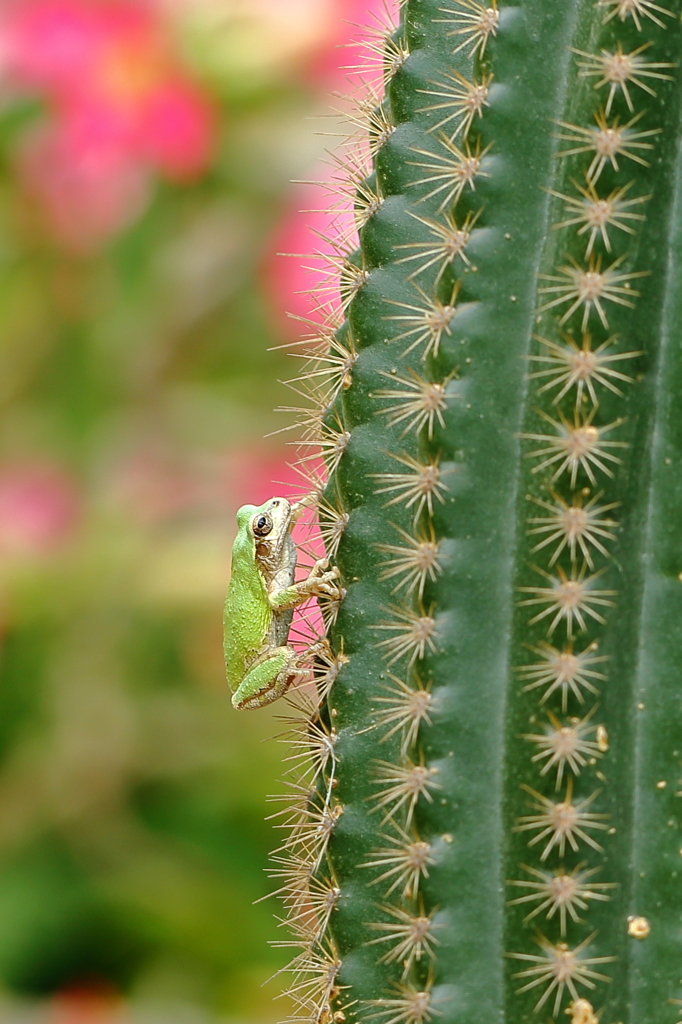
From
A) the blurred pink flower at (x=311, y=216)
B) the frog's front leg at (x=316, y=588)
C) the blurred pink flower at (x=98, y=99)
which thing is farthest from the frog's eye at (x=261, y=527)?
the blurred pink flower at (x=98, y=99)

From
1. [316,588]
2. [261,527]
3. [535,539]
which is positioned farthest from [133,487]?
[535,539]

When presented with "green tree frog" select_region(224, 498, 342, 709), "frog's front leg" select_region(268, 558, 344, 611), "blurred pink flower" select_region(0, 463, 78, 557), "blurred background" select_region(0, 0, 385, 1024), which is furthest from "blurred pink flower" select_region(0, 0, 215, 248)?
"frog's front leg" select_region(268, 558, 344, 611)

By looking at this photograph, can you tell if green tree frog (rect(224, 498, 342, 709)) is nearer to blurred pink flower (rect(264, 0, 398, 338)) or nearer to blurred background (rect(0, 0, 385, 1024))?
blurred background (rect(0, 0, 385, 1024))

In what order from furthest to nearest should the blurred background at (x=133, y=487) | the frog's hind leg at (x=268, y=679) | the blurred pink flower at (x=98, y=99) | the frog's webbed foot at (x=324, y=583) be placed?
the blurred pink flower at (x=98, y=99) < the blurred background at (x=133, y=487) < the frog's hind leg at (x=268, y=679) < the frog's webbed foot at (x=324, y=583)

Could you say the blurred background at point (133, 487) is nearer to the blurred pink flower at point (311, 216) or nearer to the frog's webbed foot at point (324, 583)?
the blurred pink flower at point (311, 216)

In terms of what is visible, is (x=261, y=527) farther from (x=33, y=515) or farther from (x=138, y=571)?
(x=33, y=515)

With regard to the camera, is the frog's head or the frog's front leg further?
the frog's head
